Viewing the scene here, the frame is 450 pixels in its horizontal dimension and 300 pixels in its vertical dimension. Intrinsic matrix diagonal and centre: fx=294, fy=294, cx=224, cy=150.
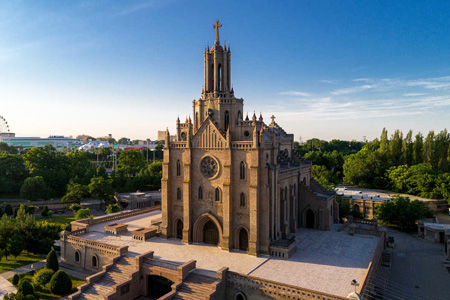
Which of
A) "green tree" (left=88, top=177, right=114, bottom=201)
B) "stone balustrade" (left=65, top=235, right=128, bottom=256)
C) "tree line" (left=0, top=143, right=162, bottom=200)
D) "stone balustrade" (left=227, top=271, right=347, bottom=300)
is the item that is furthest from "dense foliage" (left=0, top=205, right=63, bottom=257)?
"tree line" (left=0, top=143, right=162, bottom=200)

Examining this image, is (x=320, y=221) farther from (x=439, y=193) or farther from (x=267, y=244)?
(x=439, y=193)

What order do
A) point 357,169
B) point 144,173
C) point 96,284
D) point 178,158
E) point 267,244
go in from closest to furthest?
point 96,284
point 267,244
point 178,158
point 144,173
point 357,169

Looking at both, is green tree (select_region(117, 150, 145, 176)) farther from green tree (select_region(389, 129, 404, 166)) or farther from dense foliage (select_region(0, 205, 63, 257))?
green tree (select_region(389, 129, 404, 166))

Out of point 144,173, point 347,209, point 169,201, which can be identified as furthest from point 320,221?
point 144,173

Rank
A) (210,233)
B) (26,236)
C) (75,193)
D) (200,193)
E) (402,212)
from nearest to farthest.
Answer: (210,233), (200,193), (26,236), (402,212), (75,193)

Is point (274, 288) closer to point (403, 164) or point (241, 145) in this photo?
point (241, 145)

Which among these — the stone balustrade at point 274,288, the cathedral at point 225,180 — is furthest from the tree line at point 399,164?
the stone balustrade at point 274,288

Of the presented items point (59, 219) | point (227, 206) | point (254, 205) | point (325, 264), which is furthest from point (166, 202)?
point (59, 219)
